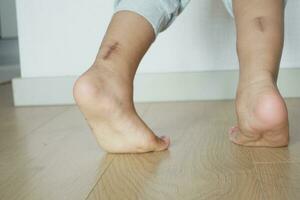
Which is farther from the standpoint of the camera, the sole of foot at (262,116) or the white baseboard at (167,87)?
the white baseboard at (167,87)

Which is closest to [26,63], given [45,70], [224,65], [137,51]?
[45,70]

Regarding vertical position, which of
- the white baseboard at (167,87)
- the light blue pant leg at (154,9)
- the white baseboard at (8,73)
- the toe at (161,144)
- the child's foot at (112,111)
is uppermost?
the light blue pant leg at (154,9)

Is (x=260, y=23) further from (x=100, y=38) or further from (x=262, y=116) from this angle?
(x=100, y=38)

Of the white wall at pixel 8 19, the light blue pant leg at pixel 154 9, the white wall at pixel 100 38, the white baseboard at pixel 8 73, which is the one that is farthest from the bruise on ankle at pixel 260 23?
the white wall at pixel 8 19

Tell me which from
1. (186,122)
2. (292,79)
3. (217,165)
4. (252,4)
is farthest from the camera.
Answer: (292,79)

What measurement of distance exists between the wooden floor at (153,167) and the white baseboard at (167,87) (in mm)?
321

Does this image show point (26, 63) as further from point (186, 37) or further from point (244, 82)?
point (244, 82)

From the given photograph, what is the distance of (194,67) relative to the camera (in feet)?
4.19

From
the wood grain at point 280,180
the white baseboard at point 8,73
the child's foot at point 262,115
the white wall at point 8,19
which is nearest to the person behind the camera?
the wood grain at point 280,180

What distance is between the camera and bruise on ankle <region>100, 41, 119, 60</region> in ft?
2.23

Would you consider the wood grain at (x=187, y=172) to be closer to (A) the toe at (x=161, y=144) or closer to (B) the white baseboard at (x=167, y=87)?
(A) the toe at (x=161, y=144)

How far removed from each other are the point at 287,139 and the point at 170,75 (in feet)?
2.08

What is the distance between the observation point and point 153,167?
0.60 metres

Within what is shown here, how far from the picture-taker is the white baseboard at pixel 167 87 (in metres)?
1.24
